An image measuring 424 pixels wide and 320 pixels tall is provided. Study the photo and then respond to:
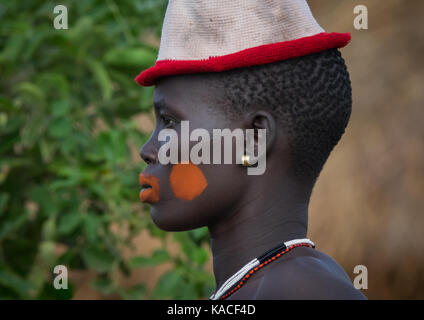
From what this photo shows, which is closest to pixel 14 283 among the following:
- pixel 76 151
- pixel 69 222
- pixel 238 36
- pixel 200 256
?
pixel 69 222

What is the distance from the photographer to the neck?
1264 millimetres

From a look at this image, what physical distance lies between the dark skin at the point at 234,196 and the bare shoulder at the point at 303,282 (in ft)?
0.11

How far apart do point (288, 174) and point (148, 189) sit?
12.0 inches

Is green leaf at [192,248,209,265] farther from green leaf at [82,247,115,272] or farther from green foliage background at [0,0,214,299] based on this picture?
green leaf at [82,247,115,272]

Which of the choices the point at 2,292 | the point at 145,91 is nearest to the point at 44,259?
the point at 2,292

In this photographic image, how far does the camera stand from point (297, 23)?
1257mm

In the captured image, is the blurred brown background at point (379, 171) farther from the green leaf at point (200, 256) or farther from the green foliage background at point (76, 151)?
the green leaf at point (200, 256)

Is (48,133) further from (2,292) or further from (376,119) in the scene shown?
(376,119)

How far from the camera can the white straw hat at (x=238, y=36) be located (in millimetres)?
1223

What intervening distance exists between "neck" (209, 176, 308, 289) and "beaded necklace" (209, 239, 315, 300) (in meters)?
0.02

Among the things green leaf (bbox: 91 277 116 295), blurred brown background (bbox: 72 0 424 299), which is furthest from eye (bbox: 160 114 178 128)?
blurred brown background (bbox: 72 0 424 299)

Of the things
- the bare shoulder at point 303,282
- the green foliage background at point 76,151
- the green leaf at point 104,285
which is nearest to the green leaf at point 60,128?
the green foliage background at point 76,151
